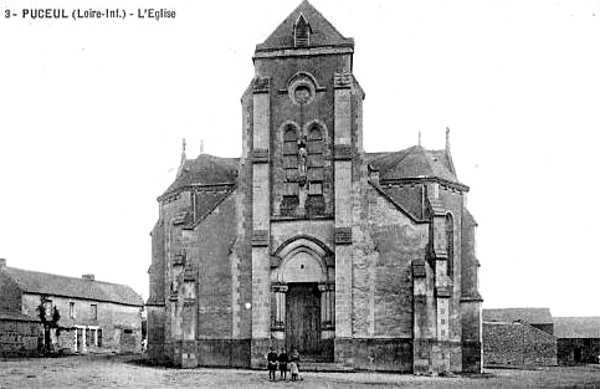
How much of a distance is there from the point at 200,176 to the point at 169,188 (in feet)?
8.68

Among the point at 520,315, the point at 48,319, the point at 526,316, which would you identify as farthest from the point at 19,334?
the point at 526,316

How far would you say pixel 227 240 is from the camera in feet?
108

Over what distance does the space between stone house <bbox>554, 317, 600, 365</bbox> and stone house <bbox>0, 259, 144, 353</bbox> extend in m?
41.9

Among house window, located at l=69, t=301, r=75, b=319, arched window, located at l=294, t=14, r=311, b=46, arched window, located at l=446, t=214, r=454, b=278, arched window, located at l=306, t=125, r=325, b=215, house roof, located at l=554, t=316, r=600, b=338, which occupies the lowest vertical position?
house roof, located at l=554, t=316, r=600, b=338

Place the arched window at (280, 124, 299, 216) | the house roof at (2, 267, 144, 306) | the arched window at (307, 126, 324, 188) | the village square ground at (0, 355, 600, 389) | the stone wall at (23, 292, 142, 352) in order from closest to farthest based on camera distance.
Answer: the village square ground at (0, 355, 600, 389)
the arched window at (280, 124, 299, 216)
the arched window at (307, 126, 324, 188)
the stone wall at (23, 292, 142, 352)
the house roof at (2, 267, 144, 306)

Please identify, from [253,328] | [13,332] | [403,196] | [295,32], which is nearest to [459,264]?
[403,196]

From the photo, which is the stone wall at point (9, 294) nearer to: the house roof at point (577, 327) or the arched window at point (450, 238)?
the arched window at point (450, 238)

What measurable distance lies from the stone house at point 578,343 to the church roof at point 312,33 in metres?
52.2

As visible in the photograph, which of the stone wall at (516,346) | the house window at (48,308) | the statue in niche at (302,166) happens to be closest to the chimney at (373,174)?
the statue in niche at (302,166)

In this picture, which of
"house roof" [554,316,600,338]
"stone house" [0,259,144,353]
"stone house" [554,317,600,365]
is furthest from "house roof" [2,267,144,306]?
"house roof" [554,316,600,338]

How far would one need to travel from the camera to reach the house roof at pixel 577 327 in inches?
3051

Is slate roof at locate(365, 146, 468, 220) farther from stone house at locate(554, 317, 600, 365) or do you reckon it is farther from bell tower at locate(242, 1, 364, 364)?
stone house at locate(554, 317, 600, 365)

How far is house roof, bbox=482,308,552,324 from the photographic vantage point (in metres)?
76.9

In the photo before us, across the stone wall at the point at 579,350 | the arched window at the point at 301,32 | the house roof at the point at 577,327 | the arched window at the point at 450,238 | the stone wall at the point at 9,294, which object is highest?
the arched window at the point at 301,32
